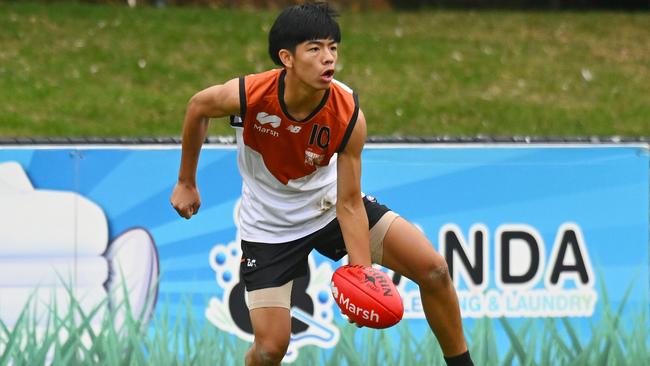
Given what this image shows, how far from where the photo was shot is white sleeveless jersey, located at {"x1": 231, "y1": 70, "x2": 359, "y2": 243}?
4.95 meters

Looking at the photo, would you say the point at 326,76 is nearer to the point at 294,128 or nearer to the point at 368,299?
the point at 294,128

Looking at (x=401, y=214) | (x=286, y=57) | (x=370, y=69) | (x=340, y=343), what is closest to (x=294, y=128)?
(x=286, y=57)

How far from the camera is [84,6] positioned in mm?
14062

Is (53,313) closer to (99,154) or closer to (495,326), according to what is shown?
(99,154)

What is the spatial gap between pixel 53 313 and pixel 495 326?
232cm

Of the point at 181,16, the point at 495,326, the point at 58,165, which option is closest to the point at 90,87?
the point at 181,16

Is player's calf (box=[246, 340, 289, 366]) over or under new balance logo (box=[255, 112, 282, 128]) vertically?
under

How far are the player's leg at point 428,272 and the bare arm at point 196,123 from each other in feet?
2.72

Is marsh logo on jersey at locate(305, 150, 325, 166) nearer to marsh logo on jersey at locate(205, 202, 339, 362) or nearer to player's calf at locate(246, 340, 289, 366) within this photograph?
player's calf at locate(246, 340, 289, 366)

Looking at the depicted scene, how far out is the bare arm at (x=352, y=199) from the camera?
493 centimetres

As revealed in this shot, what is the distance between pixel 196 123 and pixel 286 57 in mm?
478

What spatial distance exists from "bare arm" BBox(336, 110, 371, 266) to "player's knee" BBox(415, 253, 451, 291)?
0.28 metres

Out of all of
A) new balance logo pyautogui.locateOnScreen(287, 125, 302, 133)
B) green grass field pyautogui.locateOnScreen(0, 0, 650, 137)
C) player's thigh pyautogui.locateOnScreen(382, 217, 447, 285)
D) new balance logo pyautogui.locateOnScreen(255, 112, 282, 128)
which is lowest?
player's thigh pyautogui.locateOnScreen(382, 217, 447, 285)

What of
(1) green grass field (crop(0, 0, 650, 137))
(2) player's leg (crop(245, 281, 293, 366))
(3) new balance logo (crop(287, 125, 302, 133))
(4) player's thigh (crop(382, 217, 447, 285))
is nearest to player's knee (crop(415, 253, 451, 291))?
(4) player's thigh (crop(382, 217, 447, 285))
